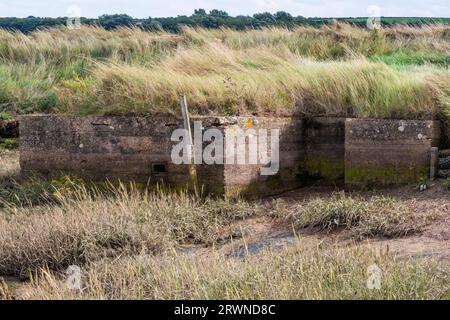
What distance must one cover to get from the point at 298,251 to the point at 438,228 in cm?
229

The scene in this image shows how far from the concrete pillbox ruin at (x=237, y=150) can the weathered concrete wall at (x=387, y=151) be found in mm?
14

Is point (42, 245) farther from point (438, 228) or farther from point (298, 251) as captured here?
point (438, 228)

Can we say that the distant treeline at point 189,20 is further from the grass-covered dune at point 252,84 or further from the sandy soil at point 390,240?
the sandy soil at point 390,240

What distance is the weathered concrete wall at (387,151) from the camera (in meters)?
11.4

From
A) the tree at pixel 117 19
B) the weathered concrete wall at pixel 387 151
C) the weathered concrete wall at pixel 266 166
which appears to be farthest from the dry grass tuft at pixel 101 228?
the tree at pixel 117 19

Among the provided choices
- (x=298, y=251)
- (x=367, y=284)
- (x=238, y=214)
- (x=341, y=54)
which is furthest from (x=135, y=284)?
(x=341, y=54)

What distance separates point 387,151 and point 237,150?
7.13ft

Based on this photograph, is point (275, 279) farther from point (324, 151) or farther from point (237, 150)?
point (324, 151)

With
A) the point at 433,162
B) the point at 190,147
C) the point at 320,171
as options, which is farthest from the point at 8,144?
the point at 433,162

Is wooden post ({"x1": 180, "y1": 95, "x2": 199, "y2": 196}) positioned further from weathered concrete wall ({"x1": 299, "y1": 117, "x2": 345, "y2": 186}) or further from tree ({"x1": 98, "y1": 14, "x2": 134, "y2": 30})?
tree ({"x1": 98, "y1": 14, "x2": 134, "y2": 30})

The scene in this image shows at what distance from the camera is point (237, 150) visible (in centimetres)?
1161

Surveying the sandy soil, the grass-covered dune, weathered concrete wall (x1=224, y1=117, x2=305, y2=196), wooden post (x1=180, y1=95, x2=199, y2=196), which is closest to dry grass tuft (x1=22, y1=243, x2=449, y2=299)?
the sandy soil

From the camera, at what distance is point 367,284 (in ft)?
21.4
